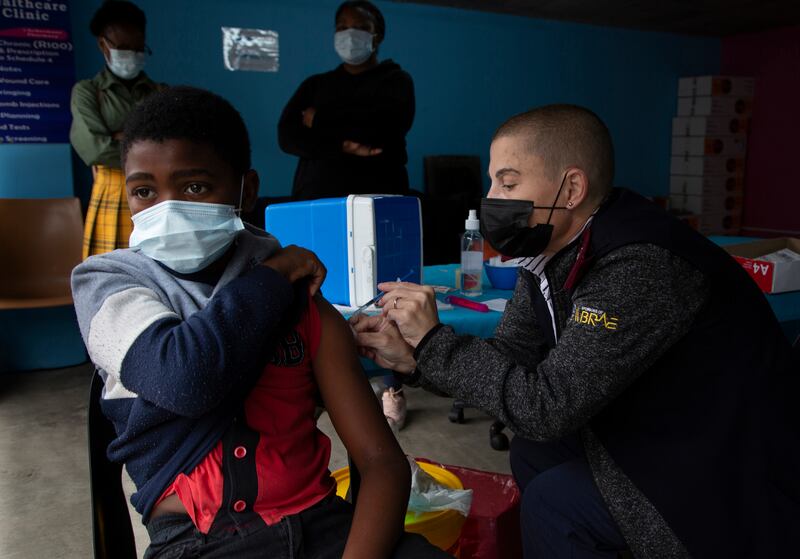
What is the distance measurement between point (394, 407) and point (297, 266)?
7.11 ft

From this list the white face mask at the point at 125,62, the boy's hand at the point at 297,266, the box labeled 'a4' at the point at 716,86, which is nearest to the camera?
the boy's hand at the point at 297,266

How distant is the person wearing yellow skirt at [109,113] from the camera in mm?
3492

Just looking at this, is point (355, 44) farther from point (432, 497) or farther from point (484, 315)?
point (432, 497)

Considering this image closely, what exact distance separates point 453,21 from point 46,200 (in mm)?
4122

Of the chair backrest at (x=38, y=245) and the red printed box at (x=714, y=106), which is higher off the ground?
the red printed box at (x=714, y=106)

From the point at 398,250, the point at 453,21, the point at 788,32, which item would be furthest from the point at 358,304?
the point at 788,32

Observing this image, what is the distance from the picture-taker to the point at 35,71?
4191mm

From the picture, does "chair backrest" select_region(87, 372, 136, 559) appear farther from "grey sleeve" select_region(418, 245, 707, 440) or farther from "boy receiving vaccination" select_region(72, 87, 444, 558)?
"grey sleeve" select_region(418, 245, 707, 440)

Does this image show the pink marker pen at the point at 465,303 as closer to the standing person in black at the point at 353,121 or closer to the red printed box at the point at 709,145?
the standing person in black at the point at 353,121

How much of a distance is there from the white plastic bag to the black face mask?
0.61 meters

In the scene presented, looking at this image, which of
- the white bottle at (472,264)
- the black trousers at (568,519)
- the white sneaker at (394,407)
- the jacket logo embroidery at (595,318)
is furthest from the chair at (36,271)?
the jacket logo embroidery at (595,318)

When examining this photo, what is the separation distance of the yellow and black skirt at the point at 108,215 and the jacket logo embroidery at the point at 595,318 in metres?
3.01

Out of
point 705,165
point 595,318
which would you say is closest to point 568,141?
point 595,318

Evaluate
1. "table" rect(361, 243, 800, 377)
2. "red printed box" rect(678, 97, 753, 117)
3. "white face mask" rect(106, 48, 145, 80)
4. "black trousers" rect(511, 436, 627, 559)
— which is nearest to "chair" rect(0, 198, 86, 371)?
"white face mask" rect(106, 48, 145, 80)
